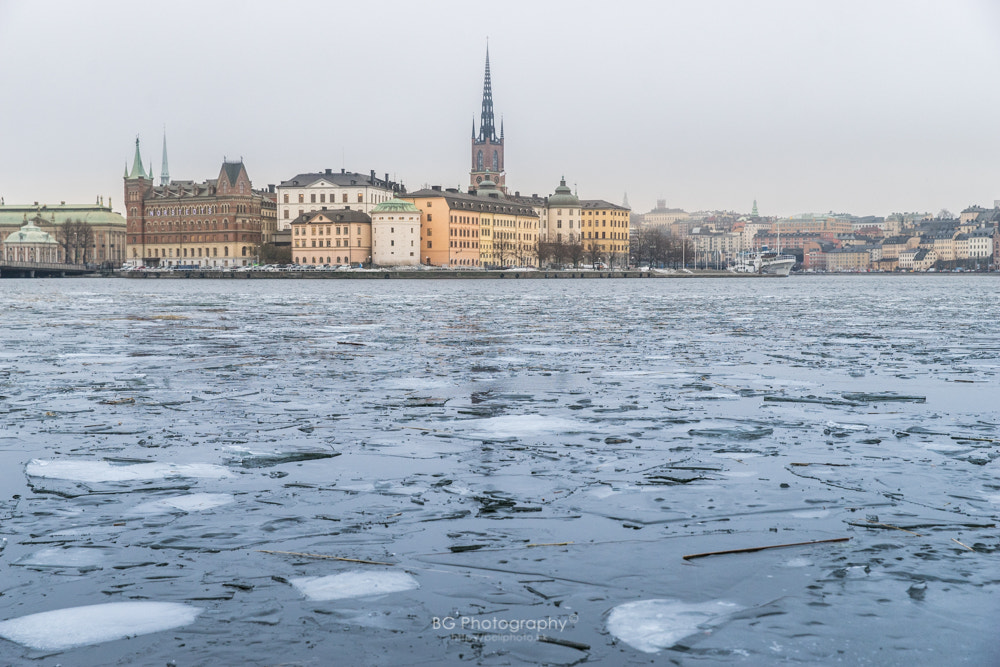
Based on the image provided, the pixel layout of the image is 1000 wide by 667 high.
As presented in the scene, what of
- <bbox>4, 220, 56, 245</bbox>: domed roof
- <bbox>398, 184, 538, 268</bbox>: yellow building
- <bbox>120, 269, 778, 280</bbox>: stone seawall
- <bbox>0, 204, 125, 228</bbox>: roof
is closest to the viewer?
<bbox>120, 269, 778, 280</bbox>: stone seawall

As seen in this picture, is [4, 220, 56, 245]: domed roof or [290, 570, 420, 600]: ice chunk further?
[4, 220, 56, 245]: domed roof

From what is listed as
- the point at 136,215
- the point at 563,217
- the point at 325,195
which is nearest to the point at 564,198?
the point at 563,217

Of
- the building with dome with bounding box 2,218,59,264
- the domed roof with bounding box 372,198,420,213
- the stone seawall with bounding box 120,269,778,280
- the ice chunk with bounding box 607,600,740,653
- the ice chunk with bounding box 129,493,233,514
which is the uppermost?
the domed roof with bounding box 372,198,420,213

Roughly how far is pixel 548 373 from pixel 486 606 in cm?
766

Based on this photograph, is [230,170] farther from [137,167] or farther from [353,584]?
[353,584]

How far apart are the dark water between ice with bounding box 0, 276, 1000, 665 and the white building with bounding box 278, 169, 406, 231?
14510cm

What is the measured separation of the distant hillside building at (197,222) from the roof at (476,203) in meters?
24.2

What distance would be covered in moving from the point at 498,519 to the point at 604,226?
175478 millimetres

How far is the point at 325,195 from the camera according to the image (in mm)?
154750

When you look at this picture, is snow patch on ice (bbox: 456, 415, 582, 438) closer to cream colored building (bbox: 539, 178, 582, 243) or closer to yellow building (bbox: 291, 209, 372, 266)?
yellow building (bbox: 291, 209, 372, 266)

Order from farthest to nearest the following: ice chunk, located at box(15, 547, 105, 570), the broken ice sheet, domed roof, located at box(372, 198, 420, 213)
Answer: domed roof, located at box(372, 198, 420, 213), the broken ice sheet, ice chunk, located at box(15, 547, 105, 570)

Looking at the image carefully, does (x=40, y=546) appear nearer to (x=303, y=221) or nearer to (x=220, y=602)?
(x=220, y=602)

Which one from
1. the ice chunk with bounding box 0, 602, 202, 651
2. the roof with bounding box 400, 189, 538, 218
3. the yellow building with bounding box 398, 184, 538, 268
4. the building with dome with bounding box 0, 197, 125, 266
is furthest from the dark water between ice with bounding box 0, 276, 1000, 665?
the building with dome with bounding box 0, 197, 125, 266

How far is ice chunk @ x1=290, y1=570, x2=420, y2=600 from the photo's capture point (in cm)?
364
